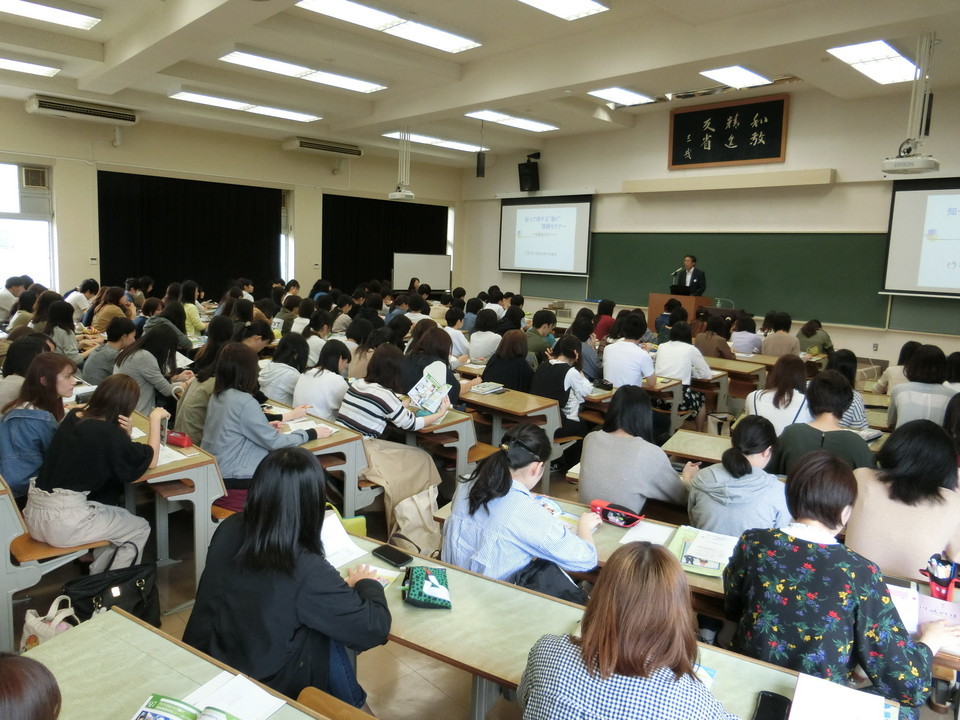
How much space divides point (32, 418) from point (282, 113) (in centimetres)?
754

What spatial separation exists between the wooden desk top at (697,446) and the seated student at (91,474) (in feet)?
8.76

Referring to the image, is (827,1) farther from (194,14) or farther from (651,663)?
(651,663)

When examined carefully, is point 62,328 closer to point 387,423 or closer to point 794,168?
point 387,423

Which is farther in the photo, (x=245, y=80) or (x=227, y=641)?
(x=245, y=80)

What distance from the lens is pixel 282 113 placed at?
9516mm

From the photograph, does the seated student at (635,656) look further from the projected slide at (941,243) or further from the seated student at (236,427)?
the projected slide at (941,243)

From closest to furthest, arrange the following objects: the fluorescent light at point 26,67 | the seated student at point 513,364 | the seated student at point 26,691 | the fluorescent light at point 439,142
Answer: the seated student at point 26,691, the seated student at point 513,364, the fluorescent light at point 26,67, the fluorescent light at point 439,142

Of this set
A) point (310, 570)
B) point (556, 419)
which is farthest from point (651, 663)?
point (556, 419)

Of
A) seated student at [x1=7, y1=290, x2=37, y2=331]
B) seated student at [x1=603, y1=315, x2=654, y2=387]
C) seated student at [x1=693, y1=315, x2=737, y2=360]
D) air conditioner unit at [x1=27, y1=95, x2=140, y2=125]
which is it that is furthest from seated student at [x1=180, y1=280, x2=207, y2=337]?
seated student at [x1=693, y1=315, x2=737, y2=360]

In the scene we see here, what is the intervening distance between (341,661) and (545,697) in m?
0.74

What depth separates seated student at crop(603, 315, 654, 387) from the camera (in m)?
5.39

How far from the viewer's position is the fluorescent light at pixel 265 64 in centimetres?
718

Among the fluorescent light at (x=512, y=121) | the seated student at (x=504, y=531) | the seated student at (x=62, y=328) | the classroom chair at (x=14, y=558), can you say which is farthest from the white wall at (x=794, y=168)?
the classroom chair at (x=14, y=558)

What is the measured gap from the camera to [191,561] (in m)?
3.58
